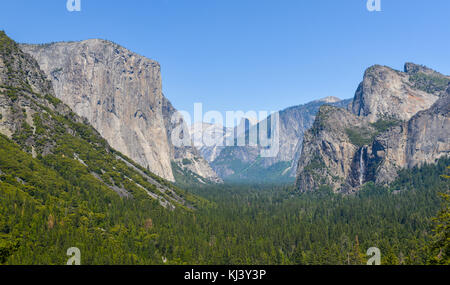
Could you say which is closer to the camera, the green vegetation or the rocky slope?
the green vegetation

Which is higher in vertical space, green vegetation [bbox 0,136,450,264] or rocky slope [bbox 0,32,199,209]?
rocky slope [bbox 0,32,199,209]

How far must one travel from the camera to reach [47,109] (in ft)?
649

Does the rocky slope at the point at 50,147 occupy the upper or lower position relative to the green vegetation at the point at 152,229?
upper

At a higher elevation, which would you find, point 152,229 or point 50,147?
point 50,147

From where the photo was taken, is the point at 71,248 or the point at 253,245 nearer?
the point at 71,248

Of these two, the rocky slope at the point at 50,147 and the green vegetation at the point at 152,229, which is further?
the rocky slope at the point at 50,147

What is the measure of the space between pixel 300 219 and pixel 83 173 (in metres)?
98.6

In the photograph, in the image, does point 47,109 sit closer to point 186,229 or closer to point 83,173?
point 83,173

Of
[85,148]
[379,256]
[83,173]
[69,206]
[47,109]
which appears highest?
[47,109]

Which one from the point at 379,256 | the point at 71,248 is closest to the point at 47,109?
the point at 71,248

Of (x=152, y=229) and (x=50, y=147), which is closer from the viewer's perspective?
(x=152, y=229)
